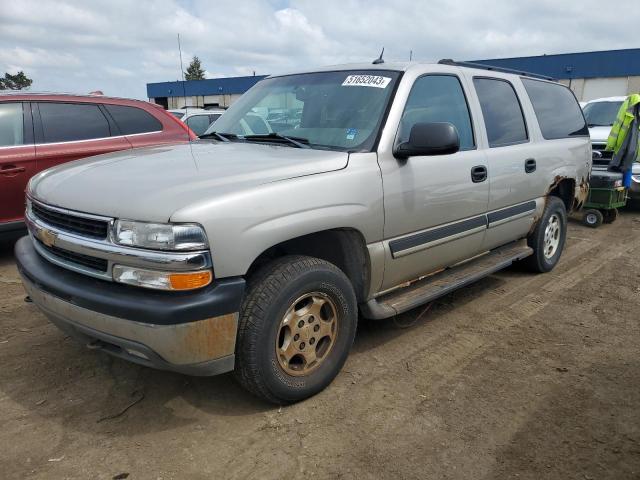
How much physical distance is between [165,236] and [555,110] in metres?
4.42

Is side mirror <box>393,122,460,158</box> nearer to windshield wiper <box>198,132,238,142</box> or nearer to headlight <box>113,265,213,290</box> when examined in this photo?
windshield wiper <box>198,132,238,142</box>

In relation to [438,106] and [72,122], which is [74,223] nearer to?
[438,106]

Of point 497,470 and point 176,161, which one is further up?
point 176,161

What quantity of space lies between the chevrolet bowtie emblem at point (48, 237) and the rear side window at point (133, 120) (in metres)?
3.49

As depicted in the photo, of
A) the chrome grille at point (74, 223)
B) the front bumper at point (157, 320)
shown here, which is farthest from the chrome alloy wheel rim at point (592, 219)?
the chrome grille at point (74, 223)

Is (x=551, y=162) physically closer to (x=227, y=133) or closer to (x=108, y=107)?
(x=227, y=133)

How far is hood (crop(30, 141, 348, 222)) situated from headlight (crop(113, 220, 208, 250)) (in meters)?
0.04

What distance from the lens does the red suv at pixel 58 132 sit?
513cm

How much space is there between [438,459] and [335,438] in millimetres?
504

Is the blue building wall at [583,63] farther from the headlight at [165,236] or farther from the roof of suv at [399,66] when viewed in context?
the headlight at [165,236]

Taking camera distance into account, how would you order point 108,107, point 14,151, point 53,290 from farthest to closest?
point 108,107 < point 14,151 < point 53,290

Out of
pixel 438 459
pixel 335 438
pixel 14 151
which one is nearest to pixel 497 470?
pixel 438 459

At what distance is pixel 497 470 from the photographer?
238 centimetres

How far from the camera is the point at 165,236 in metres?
2.25
